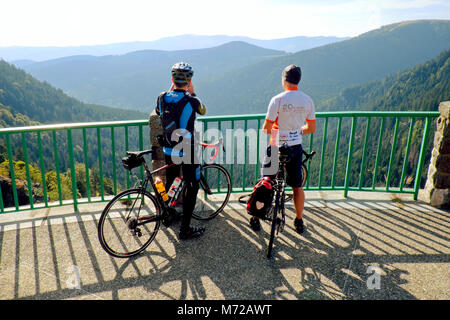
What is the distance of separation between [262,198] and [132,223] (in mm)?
1745

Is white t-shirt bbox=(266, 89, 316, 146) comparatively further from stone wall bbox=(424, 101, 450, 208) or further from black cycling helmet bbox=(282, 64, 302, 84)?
stone wall bbox=(424, 101, 450, 208)

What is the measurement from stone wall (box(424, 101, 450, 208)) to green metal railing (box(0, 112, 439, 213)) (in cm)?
18

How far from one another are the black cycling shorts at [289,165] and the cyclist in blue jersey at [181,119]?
962 mm

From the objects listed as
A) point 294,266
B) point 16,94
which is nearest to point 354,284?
point 294,266

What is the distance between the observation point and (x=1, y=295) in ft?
11.8

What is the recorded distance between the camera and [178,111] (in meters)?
4.15

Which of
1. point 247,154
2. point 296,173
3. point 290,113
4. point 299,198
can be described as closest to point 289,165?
point 296,173

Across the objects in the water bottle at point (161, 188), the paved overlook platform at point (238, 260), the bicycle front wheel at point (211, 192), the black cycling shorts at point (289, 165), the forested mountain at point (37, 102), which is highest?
the black cycling shorts at point (289, 165)

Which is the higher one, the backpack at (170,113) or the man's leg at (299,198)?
the backpack at (170,113)

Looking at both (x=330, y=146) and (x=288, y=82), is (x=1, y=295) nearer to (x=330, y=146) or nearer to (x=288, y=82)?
(x=288, y=82)

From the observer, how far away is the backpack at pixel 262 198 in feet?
14.4

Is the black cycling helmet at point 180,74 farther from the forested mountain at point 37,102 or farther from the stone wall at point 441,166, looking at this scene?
the forested mountain at point 37,102

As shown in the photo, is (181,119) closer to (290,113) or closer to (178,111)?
(178,111)

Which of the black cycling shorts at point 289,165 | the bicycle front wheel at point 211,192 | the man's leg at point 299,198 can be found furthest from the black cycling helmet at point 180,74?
the man's leg at point 299,198
